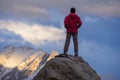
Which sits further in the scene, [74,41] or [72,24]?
[74,41]

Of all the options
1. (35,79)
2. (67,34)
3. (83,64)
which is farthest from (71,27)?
(35,79)

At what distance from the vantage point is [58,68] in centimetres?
3112

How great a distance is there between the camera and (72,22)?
109ft

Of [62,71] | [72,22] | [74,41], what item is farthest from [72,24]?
[62,71]

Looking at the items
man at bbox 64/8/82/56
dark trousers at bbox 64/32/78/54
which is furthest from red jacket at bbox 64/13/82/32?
dark trousers at bbox 64/32/78/54

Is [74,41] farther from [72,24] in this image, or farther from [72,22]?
[72,22]

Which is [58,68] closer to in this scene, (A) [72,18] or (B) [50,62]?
(B) [50,62]

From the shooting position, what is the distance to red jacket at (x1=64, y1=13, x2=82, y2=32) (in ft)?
109

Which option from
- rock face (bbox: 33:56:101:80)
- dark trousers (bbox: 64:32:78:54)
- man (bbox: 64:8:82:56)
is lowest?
rock face (bbox: 33:56:101:80)

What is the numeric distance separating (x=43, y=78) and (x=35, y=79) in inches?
29.5

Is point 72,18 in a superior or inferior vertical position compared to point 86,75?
superior

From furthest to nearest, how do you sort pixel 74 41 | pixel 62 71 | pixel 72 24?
pixel 74 41 → pixel 72 24 → pixel 62 71

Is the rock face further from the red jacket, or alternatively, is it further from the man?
the red jacket

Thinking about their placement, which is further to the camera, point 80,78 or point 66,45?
point 66,45
